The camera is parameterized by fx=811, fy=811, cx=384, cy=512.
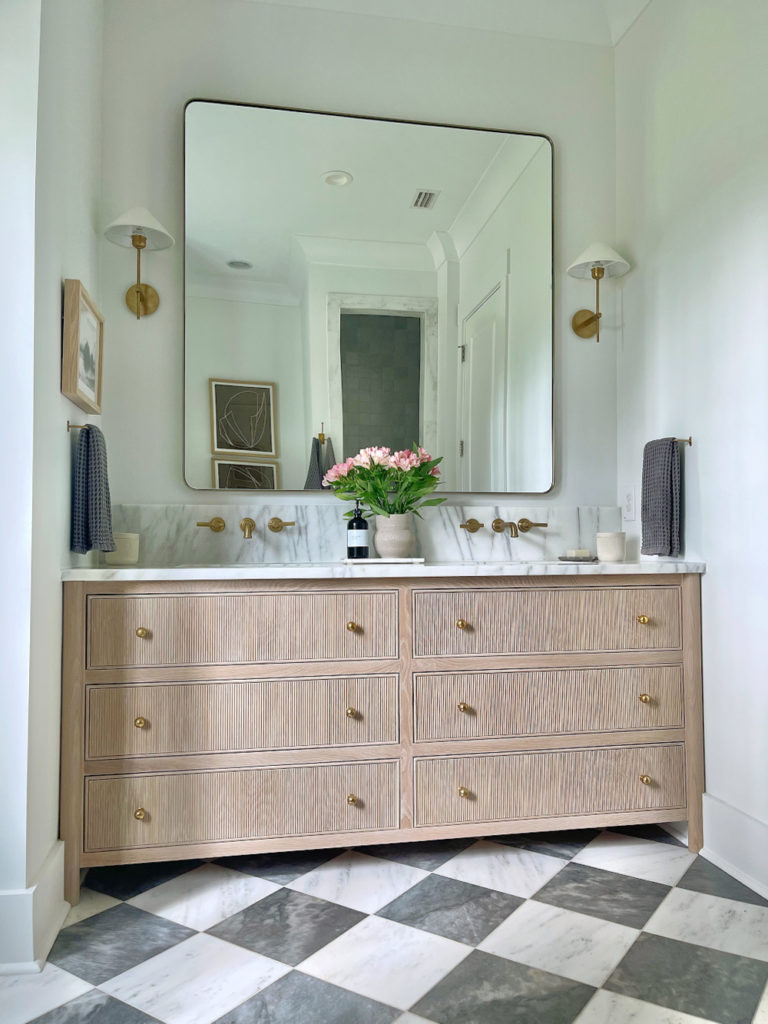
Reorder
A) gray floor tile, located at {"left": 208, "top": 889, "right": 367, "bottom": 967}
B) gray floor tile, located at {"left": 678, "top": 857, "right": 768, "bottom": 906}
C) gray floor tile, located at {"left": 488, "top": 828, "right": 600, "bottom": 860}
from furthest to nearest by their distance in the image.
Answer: gray floor tile, located at {"left": 488, "top": 828, "right": 600, "bottom": 860}, gray floor tile, located at {"left": 678, "top": 857, "right": 768, "bottom": 906}, gray floor tile, located at {"left": 208, "top": 889, "right": 367, "bottom": 967}

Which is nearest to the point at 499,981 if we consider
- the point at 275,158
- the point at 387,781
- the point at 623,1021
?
the point at 623,1021

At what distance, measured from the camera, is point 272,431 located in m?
2.56

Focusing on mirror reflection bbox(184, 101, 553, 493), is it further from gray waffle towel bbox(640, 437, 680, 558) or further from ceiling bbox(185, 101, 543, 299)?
gray waffle towel bbox(640, 437, 680, 558)

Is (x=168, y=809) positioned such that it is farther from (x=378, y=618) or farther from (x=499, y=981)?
(x=499, y=981)

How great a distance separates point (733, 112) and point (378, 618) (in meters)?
1.64

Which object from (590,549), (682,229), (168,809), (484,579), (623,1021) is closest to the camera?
(623,1021)

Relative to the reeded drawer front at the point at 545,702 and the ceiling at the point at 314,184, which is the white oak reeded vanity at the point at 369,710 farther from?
the ceiling at the point at 314,184

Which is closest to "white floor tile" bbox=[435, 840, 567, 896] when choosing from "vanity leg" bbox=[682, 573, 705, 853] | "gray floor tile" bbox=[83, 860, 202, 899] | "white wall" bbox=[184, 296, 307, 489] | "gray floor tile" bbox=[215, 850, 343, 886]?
"gray floor tile" bbox=[215, 850, 343, 886]

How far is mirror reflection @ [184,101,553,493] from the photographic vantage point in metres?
2.54

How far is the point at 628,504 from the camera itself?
8.99 feet

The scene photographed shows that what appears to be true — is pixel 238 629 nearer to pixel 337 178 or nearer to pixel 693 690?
pixel 693 690

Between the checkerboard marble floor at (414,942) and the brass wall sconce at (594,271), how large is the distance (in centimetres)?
166

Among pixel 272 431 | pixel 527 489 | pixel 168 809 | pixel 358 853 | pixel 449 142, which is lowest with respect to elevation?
pixel 358 853

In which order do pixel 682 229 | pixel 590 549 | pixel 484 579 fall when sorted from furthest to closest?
pixel 590 549, pixel 682 229, pixel 484 579
